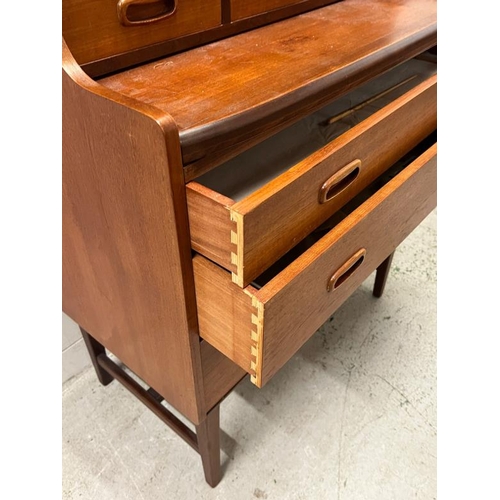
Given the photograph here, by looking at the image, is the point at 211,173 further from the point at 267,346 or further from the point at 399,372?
the point at 399,372

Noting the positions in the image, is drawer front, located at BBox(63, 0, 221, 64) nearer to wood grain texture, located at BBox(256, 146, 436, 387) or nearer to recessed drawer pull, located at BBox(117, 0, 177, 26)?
recessed drawer pull, located at BBox(117, 0, 177, 26)

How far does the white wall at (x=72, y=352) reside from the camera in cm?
102

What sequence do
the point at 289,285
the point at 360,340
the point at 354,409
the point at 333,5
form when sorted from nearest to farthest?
the point at 289,285
the point at 333,5
the point at 354,409
the point at 360,340

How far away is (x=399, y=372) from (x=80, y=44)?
0.96 meters

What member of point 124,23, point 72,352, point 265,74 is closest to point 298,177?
point 265,74

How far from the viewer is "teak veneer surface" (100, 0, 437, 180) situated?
1.55ft

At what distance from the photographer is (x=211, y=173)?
62cm

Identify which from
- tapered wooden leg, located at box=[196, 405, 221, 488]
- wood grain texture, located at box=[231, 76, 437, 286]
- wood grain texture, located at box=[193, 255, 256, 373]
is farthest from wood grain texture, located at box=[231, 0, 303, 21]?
tapered wooden leg, located at box=[196, 405, 221, 488]

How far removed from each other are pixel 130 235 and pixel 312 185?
0.21 m

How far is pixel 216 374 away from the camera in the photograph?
26.8 inches

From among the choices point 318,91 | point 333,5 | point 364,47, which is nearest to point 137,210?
point 318,91

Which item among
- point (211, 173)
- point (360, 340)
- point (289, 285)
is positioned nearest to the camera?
point (289, 285)

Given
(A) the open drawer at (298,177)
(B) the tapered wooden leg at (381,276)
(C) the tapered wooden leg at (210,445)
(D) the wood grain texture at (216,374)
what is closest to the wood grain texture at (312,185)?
(A) the open drawer at (298,177)

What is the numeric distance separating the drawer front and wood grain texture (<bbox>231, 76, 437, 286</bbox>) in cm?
24
